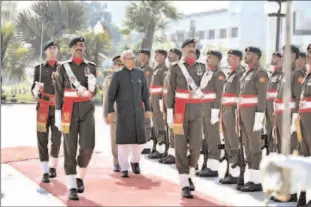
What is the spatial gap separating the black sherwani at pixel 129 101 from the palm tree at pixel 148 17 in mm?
18613

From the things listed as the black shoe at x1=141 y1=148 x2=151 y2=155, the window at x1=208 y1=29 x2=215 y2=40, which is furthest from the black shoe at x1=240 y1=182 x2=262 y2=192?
the window at x1=208 y1=29 x2=215 y2=40

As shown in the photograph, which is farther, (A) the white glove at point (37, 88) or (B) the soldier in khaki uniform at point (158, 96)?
(B) the soldier in khaki uniform at point (158, 96)

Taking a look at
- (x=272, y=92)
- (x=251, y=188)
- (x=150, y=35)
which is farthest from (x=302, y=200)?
(x=150, y=35)

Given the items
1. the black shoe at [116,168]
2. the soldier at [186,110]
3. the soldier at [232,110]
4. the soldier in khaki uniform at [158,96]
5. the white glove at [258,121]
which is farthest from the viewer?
the soldier in khaki uniform at [158,96]

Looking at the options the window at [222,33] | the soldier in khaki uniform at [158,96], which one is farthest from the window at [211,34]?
the soldier in khaki uniform at [158,96]

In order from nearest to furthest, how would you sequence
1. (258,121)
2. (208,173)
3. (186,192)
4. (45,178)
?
(186,192), (258,121), (45,178), (208,173)

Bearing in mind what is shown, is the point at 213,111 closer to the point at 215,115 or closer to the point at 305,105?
the point at 215,115

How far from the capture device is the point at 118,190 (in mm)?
7570

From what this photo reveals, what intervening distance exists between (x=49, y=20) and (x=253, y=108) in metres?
22.1

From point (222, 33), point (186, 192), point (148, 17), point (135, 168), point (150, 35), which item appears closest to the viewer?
point (186, 192)

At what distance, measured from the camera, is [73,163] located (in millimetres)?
7094

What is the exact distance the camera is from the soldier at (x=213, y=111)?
8.67 metres

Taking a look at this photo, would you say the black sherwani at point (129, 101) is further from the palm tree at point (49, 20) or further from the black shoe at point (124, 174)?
the palm tree at point (49, 20)

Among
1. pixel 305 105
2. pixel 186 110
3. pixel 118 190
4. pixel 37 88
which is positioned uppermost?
pixel 37 88
